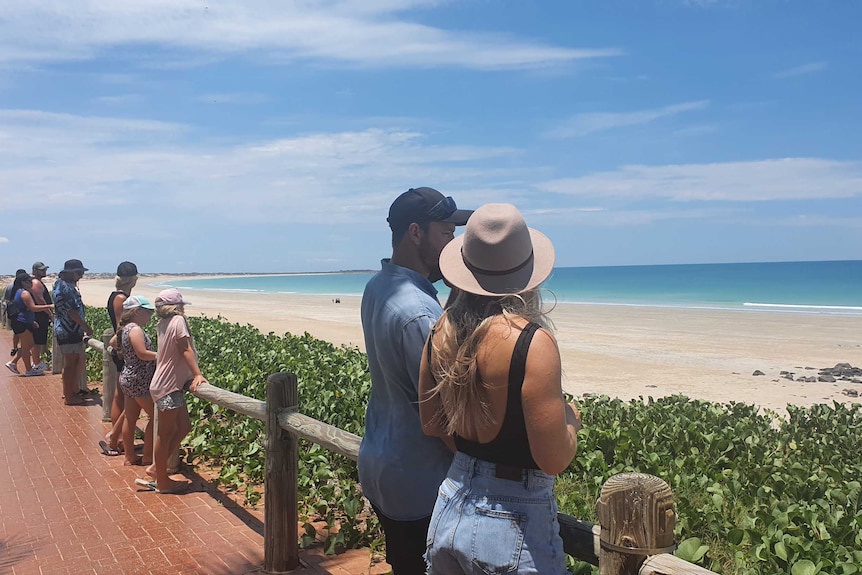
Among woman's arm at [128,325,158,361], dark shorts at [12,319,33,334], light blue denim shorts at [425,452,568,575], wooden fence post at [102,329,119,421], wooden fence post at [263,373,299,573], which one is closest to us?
light blue denim shorts at [425,452,568,575]

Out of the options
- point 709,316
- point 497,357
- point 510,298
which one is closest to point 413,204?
point 510,298

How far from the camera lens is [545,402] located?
6.07 feet

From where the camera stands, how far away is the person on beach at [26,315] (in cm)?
1144

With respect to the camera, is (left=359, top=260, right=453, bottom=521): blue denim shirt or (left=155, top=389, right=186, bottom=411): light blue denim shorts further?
(left=155, top=389, right=186, bottom=411): light blue denim shorts

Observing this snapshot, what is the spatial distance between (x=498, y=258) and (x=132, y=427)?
5353 mm

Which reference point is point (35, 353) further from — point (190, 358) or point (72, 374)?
point (190, 358)

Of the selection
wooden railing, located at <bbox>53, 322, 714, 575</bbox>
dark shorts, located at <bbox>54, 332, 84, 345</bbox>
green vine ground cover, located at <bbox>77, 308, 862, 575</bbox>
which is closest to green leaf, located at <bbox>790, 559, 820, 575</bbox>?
green vine ground cover, located at <bbox>77, 308, 862, 575</bbox>

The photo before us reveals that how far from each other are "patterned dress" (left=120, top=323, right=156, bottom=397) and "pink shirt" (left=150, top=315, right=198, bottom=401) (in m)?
0.58

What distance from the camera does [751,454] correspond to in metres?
4.59

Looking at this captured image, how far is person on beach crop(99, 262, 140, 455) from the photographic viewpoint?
684cm

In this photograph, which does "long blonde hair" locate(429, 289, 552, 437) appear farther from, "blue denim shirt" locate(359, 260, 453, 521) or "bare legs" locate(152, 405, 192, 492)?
"bare legs" locate(152, 405, 192, 492)

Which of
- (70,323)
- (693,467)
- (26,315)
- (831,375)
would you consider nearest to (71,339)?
(70,323)

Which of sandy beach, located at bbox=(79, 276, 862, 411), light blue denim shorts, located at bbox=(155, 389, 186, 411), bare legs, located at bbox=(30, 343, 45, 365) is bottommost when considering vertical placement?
sandy beach, located at bbox=(79, 276, 862, 411)

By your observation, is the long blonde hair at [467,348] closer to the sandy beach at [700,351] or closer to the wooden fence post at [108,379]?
the wooden fence post at [108,379]
